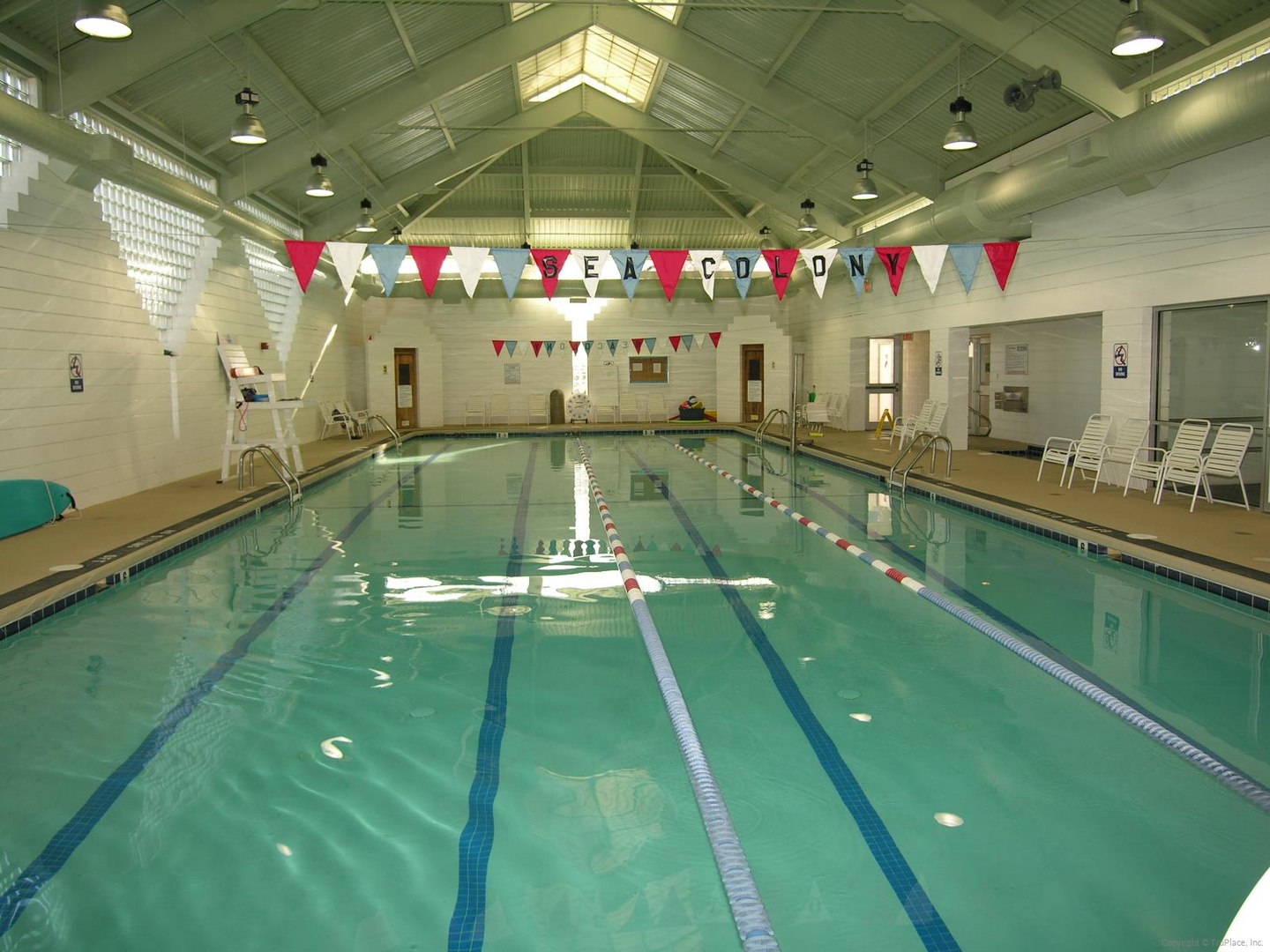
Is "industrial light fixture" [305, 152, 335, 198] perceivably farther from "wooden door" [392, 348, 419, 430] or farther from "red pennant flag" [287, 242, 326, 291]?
"wooden door" [392, 348, 419, 430]

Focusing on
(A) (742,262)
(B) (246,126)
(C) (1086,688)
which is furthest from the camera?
(A) (742,262)

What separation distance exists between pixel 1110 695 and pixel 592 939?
110 inches

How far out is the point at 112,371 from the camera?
9.37 metres

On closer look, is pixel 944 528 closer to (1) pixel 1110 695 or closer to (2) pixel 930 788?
(1) pixel 1110 695

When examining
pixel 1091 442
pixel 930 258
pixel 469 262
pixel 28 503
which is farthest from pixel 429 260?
pixel 1091 442

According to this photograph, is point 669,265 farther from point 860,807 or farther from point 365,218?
point 860,807

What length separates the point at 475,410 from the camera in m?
21.7

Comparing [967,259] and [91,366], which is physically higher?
[967,259]

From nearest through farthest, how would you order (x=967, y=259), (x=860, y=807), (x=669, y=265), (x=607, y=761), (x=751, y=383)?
(x=860, y=807) < (x=607, y=761) < (x=669, y=265) < (x=967, y=259) < (x=751, y=383)

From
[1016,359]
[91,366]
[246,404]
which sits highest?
[1016,359]

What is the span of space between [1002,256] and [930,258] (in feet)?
4.92

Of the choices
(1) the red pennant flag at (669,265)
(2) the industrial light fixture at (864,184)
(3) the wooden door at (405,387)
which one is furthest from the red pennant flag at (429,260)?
(3) the wooden door at (405,387)

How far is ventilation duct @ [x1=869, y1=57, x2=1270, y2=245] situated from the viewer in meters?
6.36

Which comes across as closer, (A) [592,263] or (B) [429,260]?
(B) [429,260]
